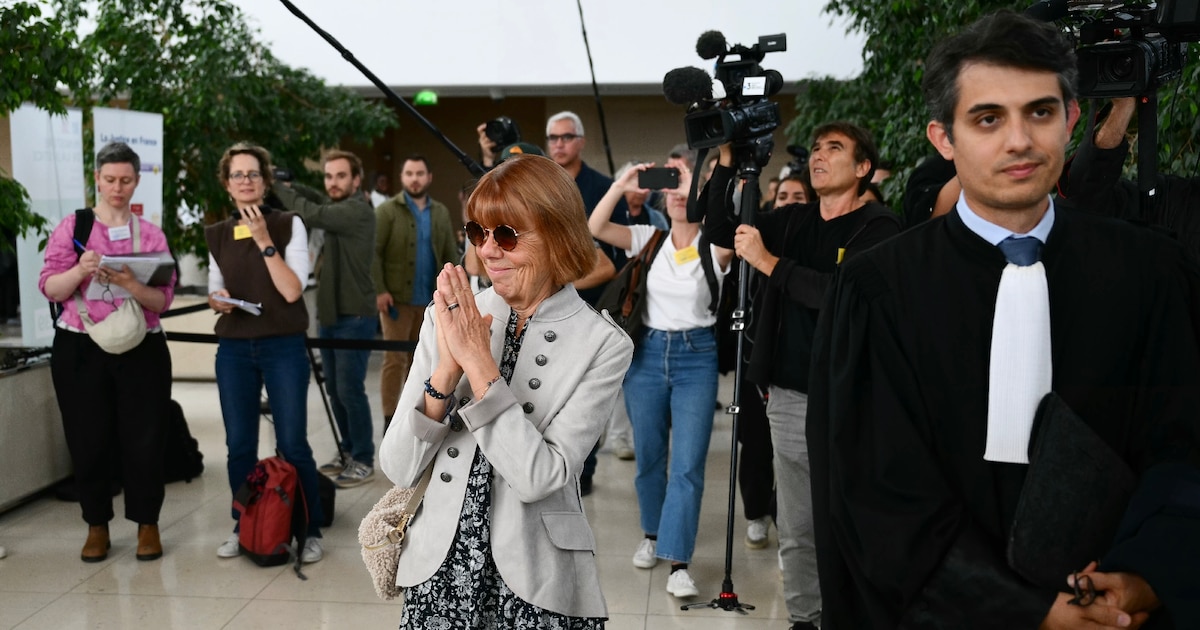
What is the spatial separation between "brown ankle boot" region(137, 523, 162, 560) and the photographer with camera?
8.45 ft

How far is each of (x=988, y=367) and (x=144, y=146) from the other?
6403mm

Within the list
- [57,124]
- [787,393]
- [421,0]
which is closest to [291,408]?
[787,393]

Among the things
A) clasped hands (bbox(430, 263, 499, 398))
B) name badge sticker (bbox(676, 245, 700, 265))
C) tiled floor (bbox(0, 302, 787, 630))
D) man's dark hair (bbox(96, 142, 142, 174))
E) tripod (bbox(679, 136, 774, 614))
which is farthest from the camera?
man's dark hair (bbox(96, 142, 142, 174))

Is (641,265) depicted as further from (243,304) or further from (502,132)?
(243,304)

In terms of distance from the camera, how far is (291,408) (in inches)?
170

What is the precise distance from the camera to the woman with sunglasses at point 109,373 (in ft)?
13.5

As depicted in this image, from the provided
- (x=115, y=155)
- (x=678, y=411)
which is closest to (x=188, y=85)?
(x=115, y=155)

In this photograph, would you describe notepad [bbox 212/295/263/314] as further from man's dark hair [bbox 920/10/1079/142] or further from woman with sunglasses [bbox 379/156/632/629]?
man's dark hair [bbox 920/10/1079/142]

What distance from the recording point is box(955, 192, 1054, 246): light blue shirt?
1.58m

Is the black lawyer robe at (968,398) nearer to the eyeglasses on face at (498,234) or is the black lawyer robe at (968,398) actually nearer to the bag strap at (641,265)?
the eyeglasses on face at (498,234)

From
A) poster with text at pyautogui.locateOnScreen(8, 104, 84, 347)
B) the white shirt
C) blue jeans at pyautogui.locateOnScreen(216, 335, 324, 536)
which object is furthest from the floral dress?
poster with text at pyautogui.locateOnScreen(8, 104, 84, 347)

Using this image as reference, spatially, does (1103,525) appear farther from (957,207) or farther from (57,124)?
(57,124)

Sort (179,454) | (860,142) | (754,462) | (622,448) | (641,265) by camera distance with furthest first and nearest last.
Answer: (622,448) < (179,454) < (754,462) < (641,265) < (860,142)

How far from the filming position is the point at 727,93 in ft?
11.7
